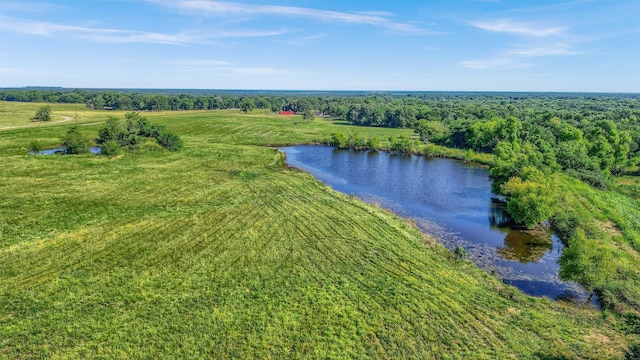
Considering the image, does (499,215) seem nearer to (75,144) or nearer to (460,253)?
(460,253)

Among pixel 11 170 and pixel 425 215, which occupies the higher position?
pixel 11 170

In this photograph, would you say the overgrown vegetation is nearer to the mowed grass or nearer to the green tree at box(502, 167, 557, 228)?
the mowed grass

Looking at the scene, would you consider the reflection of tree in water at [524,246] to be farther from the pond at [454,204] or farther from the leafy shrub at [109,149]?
the leafy shrub at [109,149]

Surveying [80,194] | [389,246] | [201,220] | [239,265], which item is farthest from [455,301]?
[80,194]

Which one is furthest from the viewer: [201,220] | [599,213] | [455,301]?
[599,213]

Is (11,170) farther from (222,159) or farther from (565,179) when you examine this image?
(565,179)

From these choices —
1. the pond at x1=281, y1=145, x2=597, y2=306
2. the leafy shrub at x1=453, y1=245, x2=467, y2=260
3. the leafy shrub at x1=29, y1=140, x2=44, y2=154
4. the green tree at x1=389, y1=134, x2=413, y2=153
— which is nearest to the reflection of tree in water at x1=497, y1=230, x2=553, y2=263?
the pond at x1=281, y1=145, x2=597, y2=306
